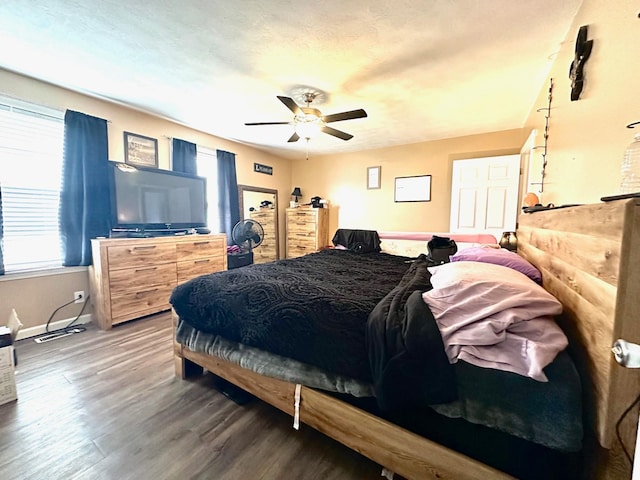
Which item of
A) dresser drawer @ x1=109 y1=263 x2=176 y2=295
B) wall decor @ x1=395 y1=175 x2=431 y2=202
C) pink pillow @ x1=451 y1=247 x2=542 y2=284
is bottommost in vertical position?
dresser drawer @ x1=109 y1=263 x2=176 y2=295

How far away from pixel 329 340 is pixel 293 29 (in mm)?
1979

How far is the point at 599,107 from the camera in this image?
4.01ft

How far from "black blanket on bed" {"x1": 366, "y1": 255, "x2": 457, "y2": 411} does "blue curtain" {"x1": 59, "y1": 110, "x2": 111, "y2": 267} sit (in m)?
3.21

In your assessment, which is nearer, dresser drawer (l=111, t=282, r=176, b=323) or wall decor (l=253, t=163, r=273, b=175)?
dresser drawer (l=111, t=282, r=176, b=323)

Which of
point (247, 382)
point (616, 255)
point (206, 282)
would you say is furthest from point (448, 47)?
point (247, 382)

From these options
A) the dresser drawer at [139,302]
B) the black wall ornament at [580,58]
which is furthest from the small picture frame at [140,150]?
the black wall ornament at [580,58]

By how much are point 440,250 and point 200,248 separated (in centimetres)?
292

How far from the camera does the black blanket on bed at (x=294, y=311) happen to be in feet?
3.61

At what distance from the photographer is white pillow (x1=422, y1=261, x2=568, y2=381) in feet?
2.53

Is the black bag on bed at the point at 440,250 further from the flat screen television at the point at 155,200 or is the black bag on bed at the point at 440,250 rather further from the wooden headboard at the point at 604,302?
the flat screen television at the point at 155,200

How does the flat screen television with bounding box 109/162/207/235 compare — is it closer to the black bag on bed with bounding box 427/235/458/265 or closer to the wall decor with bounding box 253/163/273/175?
the wall decor with bounding box 253/163/273/175

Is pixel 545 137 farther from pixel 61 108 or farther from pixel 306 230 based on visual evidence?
pixel 61 108

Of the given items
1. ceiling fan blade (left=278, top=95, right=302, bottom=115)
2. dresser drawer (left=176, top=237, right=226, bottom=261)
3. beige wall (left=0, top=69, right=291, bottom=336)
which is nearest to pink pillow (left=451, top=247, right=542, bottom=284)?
ceiling fan blade (left=278, top=95, right=302, bottom=115)

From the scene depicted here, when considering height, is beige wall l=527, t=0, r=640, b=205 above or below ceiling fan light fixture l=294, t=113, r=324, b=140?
below
